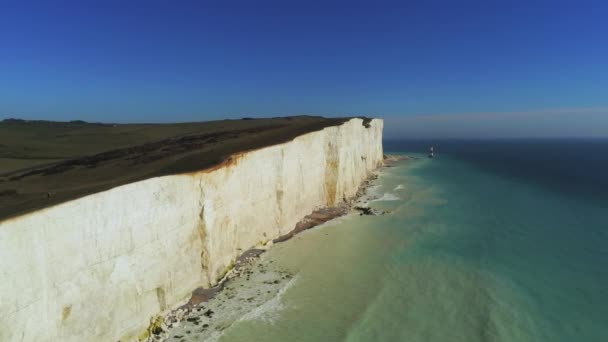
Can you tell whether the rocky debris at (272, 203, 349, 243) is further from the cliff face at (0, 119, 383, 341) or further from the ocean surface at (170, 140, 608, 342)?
the cliff face at (0, 119, 383, 341)

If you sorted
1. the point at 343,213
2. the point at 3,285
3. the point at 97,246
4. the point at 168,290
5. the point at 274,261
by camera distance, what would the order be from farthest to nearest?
the point at 343,213
the point at 274,261
the point at 168,290
the point at 97,246
the point at 3,285

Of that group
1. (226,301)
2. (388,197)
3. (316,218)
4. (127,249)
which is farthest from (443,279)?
(388,197)

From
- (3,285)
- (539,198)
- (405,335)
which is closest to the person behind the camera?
(3,285)

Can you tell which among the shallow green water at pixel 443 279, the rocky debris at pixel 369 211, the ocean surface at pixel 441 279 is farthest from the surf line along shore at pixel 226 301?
the rocky debris at pixel 369 211

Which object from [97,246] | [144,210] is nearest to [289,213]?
[144,210]

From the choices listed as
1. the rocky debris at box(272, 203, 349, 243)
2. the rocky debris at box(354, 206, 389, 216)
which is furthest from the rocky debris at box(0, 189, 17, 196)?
the rocky debris at box(354, 206, 389, 216)

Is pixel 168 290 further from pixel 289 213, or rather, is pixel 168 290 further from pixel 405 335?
pixel 289 213
